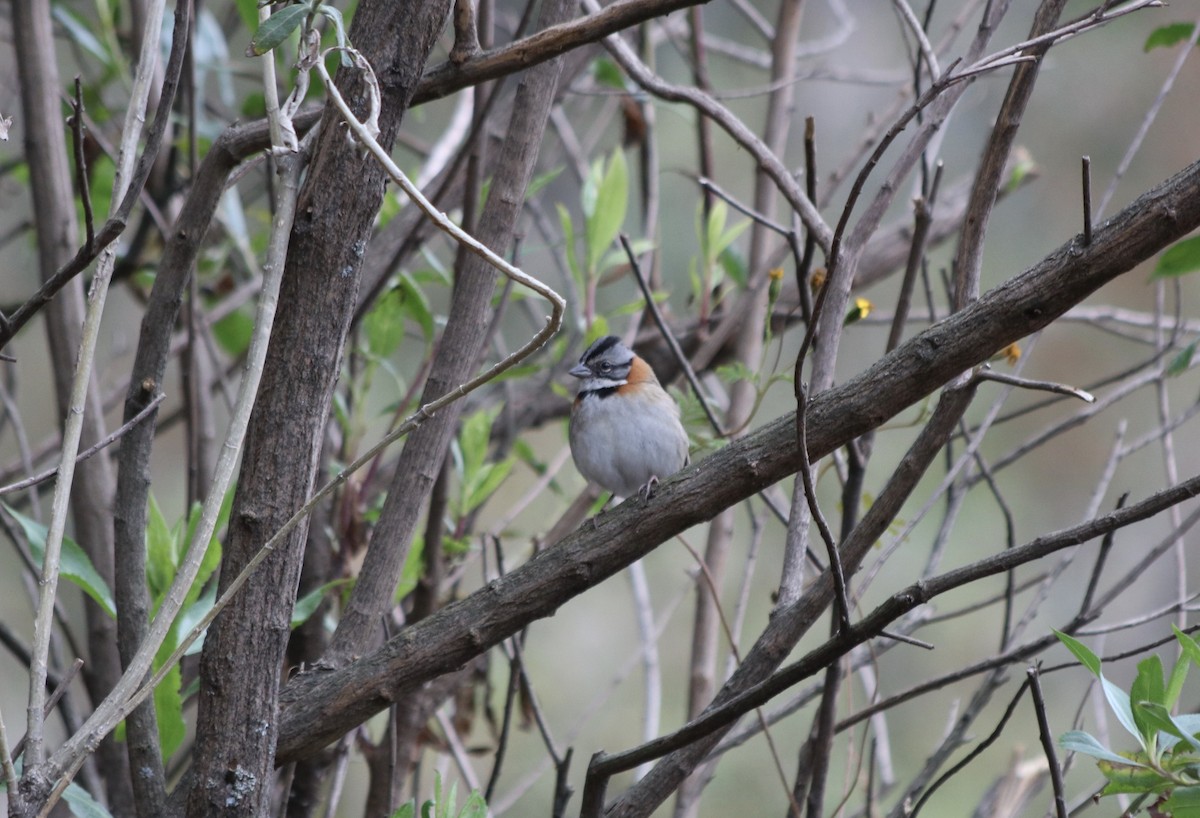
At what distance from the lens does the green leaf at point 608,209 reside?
328 cm

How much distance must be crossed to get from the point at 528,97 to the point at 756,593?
6.47m

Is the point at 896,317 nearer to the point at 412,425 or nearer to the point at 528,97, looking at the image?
the point at 528,97

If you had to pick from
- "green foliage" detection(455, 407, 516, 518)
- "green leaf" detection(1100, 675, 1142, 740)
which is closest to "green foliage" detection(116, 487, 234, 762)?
"green foliage" detection(455, 407, 516, 518)

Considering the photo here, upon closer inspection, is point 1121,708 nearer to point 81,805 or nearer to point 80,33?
point 81,805

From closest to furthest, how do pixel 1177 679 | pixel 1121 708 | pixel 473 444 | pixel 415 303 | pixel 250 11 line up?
pixel 1121 708
pixel 1177 679
pixel 250 11
pixel 415 303
pixel 473 444

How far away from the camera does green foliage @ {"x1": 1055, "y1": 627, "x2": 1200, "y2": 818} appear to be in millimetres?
1510

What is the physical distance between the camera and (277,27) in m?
1.52

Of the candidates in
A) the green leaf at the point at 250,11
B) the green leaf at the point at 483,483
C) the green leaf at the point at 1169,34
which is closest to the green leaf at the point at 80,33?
the green leaf at the point at 250,11

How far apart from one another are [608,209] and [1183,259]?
1596 millimetres

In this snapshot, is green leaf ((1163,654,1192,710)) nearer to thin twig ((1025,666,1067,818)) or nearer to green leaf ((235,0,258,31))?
thin twig ((1025,666,1067,818))

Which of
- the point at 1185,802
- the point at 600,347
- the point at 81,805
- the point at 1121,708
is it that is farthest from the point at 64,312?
the point at 1185,802

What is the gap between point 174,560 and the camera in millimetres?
2471

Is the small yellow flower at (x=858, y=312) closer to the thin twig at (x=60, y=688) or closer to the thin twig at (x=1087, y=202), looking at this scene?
the thin twig at (x=1087, y=202)

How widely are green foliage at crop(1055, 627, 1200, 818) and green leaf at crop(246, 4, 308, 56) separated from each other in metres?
1.29
